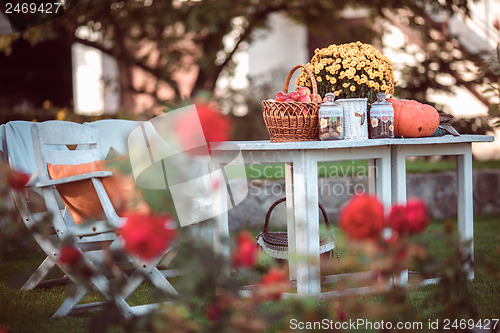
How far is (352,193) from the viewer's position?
601 cm

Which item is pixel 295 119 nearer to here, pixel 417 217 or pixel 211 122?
pixel 417 217

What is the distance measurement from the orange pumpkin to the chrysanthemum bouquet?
13 centimetres

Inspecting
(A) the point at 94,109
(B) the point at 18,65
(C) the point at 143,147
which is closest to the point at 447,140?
(C) the point at 143,147

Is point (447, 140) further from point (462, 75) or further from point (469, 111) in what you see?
point (469, 111)

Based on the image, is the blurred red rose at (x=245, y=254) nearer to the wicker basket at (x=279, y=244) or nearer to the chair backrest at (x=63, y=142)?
the chair backrest at (x=63, y=142)

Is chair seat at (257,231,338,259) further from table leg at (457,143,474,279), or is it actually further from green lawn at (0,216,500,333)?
table leg at (457,143,474,279)

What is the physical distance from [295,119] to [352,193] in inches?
119

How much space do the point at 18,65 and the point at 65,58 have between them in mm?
1231

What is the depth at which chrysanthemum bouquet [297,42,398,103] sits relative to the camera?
3.27 meters

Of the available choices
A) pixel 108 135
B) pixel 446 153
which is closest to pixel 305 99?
pixel 446 153

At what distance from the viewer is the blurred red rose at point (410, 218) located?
1.54 metres

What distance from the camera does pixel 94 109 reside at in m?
14.8

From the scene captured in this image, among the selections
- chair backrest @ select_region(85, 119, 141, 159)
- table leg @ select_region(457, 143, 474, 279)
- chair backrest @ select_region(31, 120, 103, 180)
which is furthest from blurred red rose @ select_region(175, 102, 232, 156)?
chair backrest @ select_region(85, 119, 141, 159)

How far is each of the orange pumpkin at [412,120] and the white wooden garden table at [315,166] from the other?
72 mm
